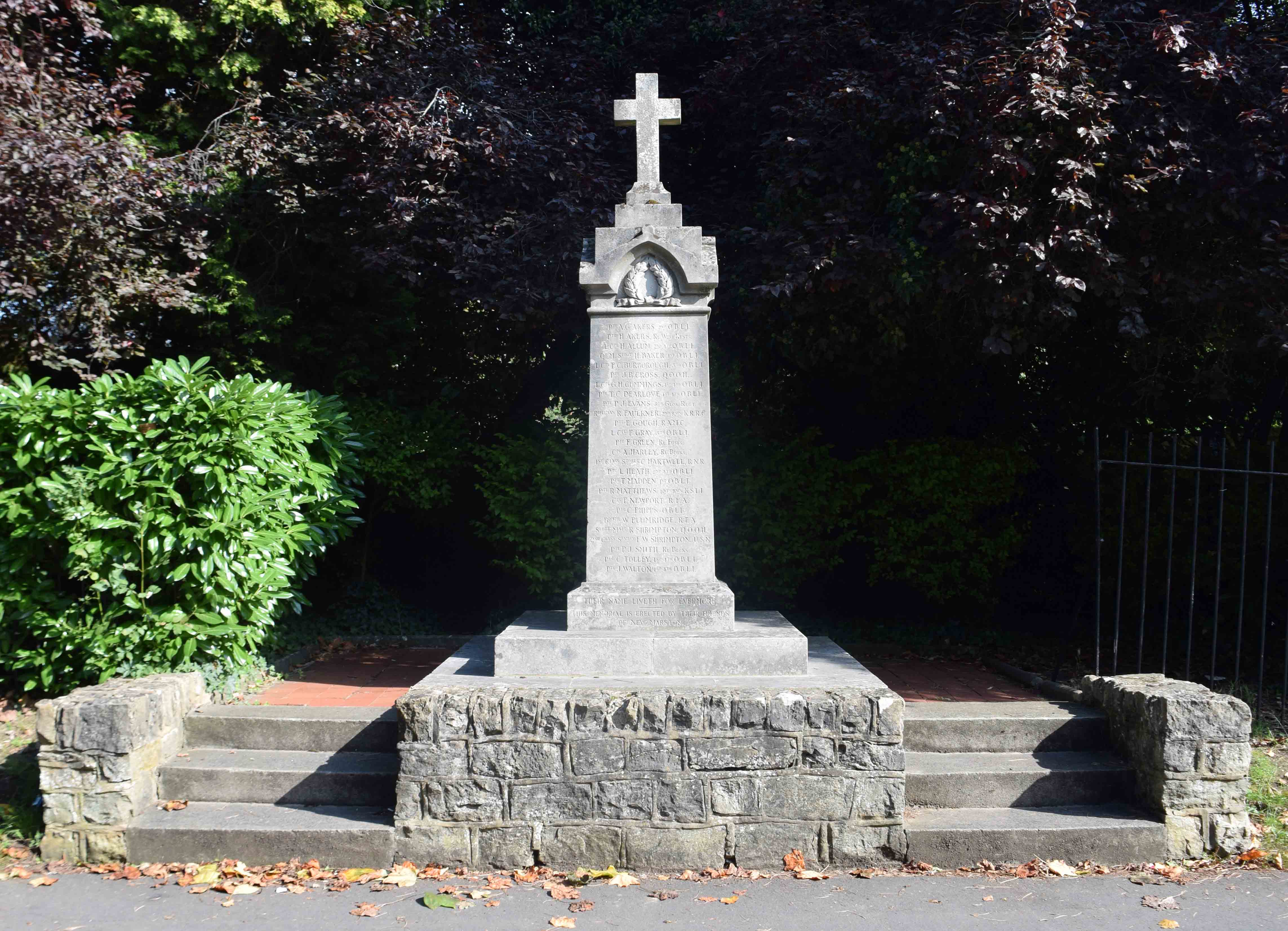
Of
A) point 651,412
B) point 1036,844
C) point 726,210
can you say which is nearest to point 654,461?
point 651,412

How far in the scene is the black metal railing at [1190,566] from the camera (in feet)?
24.1

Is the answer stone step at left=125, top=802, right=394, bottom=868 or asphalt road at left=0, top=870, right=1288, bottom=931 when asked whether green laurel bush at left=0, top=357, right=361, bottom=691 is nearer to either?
stone step at left=125, top=802, right=394, bottom=868

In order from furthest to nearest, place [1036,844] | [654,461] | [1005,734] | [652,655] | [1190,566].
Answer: [1190,566], [654,461], [1005,734], [652,655], [1036,844]

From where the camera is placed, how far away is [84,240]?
6.74 meters

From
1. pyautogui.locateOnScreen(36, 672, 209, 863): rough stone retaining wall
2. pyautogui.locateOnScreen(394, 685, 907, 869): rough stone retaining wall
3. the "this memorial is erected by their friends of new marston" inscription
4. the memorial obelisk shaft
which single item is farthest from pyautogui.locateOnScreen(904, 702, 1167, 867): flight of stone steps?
pyautogui.locateOnScreen(36, 672, 209, 863): rough stone retaining wall

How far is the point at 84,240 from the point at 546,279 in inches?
130

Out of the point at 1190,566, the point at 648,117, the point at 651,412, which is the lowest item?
the point at 1190,566

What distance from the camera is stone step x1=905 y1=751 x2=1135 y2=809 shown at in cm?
476

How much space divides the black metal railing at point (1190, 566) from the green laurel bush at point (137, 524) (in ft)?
19.4

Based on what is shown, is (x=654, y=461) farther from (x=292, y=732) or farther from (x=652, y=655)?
(x=292, y=732)

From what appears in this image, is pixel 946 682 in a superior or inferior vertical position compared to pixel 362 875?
superior

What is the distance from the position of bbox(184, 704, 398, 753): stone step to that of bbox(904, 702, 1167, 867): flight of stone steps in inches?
111

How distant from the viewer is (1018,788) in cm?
479

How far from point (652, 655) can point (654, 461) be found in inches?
42.3
